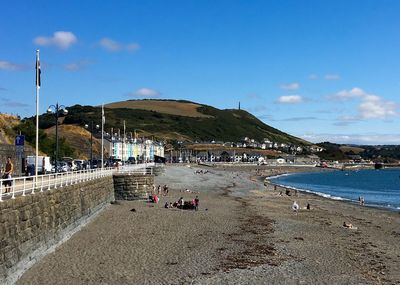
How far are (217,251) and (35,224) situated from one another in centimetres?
887

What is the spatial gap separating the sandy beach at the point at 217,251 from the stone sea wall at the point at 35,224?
0.52 m

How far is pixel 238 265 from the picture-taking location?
21375 millimetres

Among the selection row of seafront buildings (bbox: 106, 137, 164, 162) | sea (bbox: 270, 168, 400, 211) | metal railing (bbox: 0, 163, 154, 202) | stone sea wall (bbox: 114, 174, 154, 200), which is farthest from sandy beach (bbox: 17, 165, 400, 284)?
row of seafront buildings (bbox: 106, 137, 164, 162)

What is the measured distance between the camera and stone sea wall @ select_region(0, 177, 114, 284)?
15.7 meters

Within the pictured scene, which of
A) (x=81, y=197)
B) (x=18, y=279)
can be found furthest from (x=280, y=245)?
(x=18, y=279)

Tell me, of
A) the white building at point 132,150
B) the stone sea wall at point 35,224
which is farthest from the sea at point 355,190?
the stone sea wall at point 35,224

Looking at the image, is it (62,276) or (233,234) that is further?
(233,234)

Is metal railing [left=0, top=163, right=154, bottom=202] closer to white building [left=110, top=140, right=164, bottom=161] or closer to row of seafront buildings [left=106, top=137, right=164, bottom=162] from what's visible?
row of seafront buildings [left=106, top=137, right=164, bottom=162]

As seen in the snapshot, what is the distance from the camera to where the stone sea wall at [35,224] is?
15.7m

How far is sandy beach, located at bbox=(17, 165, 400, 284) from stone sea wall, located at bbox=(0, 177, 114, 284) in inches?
20.5

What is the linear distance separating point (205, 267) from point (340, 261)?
641 centimetres

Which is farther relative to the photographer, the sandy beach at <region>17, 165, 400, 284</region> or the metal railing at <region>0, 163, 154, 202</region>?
the sandy beach at <region>17, 165, 400, 284</region>

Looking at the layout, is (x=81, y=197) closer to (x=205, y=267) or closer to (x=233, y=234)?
(x=233, y=234)

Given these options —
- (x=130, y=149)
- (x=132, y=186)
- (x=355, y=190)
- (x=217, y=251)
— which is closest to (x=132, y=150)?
(x=130, y=149)
